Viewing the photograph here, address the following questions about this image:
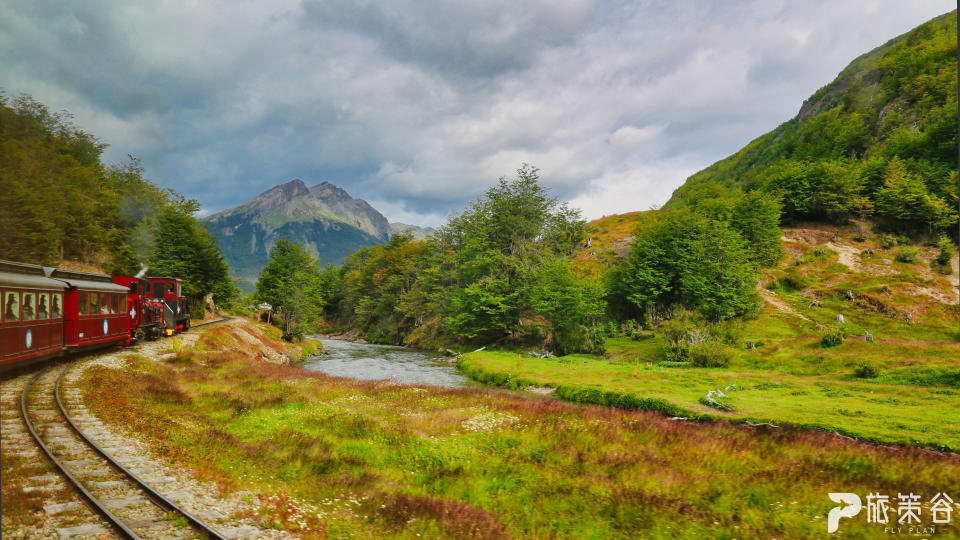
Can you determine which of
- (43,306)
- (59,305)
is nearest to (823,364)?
(43,306)

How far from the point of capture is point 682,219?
54.0 m

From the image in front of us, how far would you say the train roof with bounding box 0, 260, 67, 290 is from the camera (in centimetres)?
1451

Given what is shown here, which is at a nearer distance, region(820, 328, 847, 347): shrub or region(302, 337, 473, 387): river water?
region(820, 328, 847, 347): shrub

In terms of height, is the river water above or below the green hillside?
below

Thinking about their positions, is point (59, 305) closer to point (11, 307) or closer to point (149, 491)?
point (11, 307)

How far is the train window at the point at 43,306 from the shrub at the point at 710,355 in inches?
1609

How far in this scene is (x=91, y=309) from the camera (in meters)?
21.9

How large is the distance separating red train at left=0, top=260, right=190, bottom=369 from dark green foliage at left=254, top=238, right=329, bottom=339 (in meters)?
28.3

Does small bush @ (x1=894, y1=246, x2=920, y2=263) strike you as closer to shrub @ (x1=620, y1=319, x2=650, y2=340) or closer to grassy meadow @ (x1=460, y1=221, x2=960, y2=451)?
grassy meadow @ (x1=460, y1=221, x2=960, y2=451)

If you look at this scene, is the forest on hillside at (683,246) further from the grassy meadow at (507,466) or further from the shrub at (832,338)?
the grassy meadow at (507,466)

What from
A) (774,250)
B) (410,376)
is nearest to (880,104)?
(774,250)

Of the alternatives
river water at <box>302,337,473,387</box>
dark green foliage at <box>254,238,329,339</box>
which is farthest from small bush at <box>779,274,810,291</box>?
dark green foliage at <box>254,238,329,339</box>

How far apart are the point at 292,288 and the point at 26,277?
153ft

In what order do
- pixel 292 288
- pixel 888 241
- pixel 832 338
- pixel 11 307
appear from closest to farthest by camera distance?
pixel 11 307 → pixel 832 338 → pixel 888 241 → pixel 292 288
